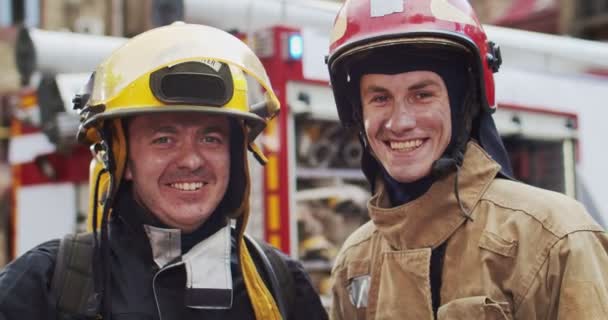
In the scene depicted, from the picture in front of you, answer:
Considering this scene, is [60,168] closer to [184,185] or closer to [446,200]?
[184,185]

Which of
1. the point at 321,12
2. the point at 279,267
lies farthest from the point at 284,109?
the point at 279,267

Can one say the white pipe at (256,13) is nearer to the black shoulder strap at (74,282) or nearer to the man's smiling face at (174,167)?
the man's smiling face at (174,167)

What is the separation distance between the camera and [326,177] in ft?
17.1

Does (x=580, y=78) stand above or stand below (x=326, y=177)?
above

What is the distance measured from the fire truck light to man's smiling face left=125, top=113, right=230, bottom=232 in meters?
2.23

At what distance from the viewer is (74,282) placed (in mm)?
2463

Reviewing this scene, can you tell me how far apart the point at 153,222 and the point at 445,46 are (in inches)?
40.5

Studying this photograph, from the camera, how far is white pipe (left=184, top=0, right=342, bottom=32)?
5.37 meters

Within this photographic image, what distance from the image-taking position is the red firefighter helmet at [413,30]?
254 cm

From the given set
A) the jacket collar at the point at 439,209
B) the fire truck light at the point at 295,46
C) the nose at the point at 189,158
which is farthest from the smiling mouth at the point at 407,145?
the fire truck light at the point at 295,46

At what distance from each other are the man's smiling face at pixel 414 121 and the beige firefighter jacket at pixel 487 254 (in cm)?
9

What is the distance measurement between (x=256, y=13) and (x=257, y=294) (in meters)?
3.12

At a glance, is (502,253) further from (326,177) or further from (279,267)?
(326,177)

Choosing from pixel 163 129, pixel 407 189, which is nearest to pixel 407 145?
pixel 407 189
